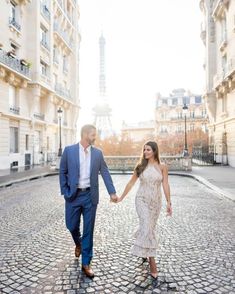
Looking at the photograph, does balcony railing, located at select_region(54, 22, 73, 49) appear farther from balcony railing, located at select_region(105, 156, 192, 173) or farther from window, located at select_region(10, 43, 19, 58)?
balcony railing, located at select_region(105, 156, 192, 173)

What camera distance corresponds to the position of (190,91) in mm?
79000

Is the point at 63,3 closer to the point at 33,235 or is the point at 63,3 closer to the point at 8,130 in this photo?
the point at 8,130

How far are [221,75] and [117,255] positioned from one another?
78.1 ft

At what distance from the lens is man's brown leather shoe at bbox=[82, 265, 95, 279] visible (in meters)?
3.40

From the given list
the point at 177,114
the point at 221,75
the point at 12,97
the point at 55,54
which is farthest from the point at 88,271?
the point at 177,114

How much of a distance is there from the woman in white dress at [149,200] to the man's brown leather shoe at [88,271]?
2.00 feet

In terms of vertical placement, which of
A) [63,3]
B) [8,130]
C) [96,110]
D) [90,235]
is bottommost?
[90,235]

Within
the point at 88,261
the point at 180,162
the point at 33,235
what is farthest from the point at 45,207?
the point at 180,162

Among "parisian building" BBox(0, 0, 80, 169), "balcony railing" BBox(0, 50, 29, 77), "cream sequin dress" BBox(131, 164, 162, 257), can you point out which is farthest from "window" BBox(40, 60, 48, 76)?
"cream sequin dress" BBox(131, 164, 162, 257)

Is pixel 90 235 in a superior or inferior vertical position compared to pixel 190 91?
inferior

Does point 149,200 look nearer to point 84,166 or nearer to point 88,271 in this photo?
point 84,166

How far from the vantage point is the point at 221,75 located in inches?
955

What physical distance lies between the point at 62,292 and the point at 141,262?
1.26m

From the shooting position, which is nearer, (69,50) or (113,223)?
(113,223)
